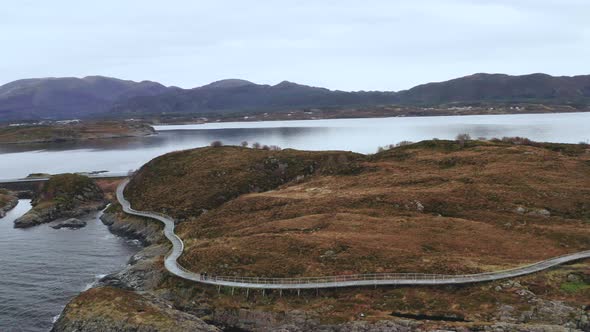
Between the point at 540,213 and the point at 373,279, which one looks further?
the point at 540,213

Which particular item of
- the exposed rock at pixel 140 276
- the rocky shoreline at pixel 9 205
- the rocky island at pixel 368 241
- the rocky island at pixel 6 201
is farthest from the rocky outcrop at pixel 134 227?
the rocky island at pixel 6 201

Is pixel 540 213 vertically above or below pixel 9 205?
above

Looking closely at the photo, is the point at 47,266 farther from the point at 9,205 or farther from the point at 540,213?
the point at 540,213

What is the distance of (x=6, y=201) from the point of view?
141375 millimetres

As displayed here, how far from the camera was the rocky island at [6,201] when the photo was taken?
13412 cm

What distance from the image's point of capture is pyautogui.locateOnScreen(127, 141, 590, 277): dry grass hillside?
70562mm

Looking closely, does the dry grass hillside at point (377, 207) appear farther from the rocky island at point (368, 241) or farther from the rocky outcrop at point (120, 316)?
the rocky outcrop at point (120, 316)

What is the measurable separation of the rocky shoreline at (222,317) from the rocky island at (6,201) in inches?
3463

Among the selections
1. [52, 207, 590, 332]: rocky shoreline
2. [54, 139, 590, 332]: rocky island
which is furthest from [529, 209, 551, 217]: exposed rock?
[52, 207, 590, 332]: rocky shoreline

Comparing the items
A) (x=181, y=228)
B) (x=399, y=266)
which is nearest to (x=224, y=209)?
(x=181, y=228)

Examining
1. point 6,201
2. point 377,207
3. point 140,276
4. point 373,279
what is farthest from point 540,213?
point 6,201

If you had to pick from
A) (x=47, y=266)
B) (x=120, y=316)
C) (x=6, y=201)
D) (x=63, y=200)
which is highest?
(x=63, y=200)

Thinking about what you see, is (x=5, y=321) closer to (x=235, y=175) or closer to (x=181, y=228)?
(x=181, y=228)

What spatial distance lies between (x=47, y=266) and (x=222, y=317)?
42.5 metres
